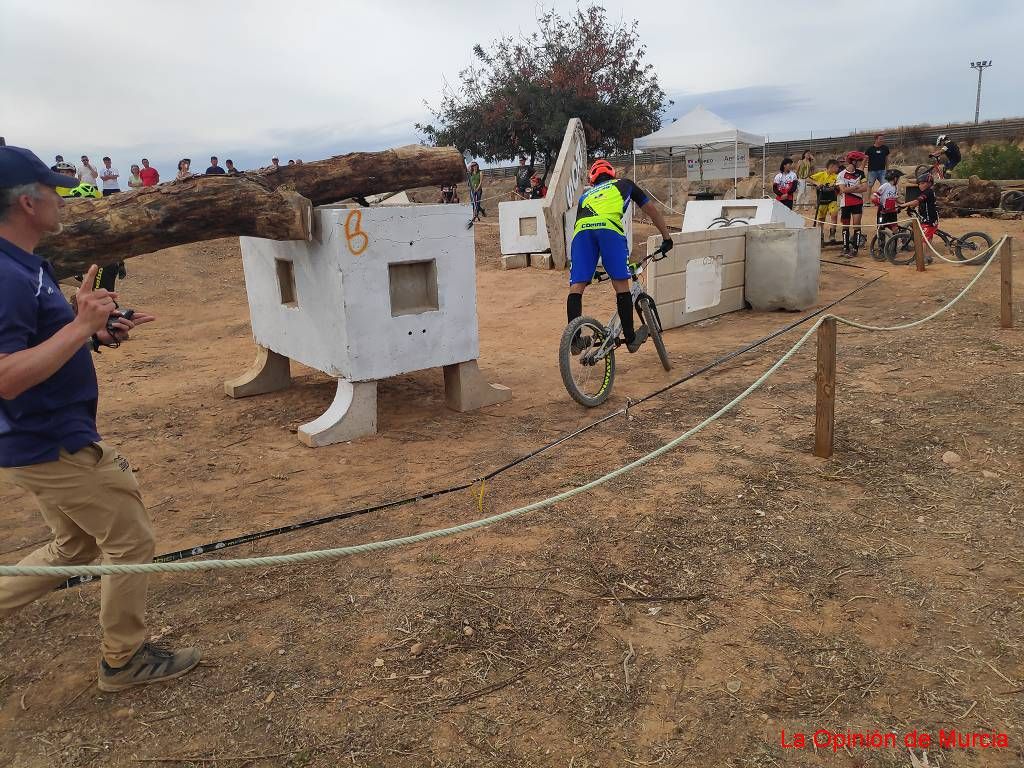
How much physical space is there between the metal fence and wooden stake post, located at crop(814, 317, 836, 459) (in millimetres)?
24613

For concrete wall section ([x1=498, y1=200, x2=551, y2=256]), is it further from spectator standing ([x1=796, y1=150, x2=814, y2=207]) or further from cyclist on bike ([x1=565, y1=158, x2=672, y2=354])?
cyclist on bike ([x1=565, y1=158, x2=672, y2=354])

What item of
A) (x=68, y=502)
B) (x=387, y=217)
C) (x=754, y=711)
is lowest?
(x=754, y=711)

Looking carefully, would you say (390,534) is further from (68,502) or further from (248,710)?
(68,502)

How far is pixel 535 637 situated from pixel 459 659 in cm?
32

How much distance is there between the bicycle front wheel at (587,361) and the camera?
18.3 feet

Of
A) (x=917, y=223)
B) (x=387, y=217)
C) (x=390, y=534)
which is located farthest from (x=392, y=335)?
(x=917, y=223)

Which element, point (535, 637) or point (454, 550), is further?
point (454, 550)

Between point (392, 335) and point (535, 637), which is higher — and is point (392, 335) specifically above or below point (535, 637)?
above

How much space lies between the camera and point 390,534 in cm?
381

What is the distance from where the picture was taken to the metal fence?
968 inches

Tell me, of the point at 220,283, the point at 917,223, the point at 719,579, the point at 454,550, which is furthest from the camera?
the point at 220,283

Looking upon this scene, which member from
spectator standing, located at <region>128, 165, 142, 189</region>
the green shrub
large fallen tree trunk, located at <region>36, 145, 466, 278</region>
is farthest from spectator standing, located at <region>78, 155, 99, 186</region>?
the green shrub

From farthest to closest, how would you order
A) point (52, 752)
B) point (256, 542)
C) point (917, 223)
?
1. point (917, 223)
2. point (256, 542)
3. point (52, 752)

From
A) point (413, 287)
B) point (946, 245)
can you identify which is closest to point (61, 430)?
point (413, 287)
